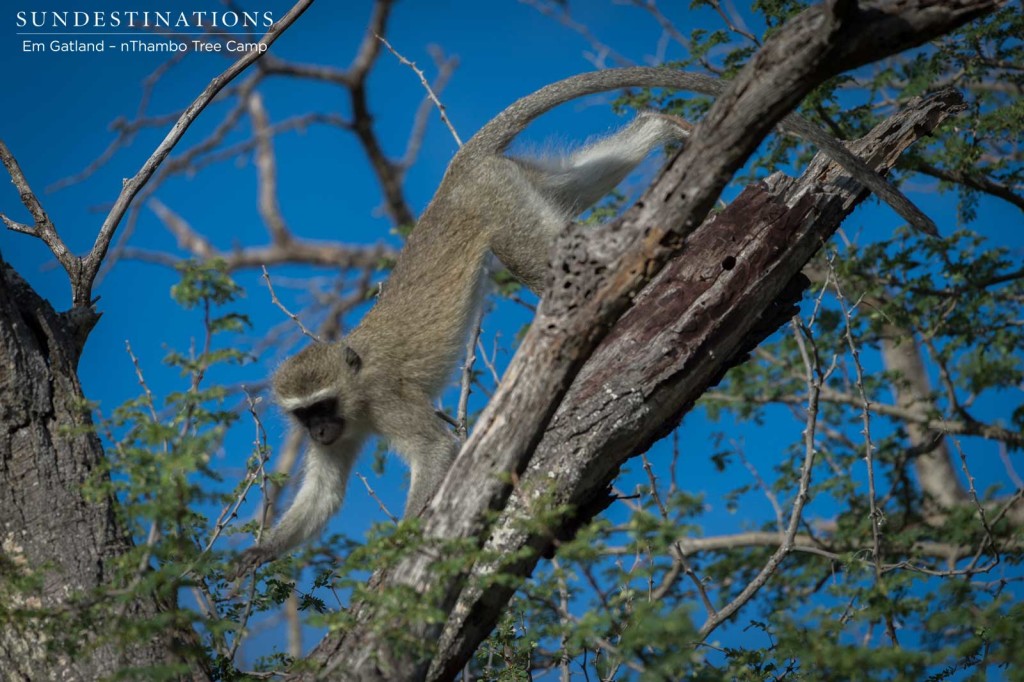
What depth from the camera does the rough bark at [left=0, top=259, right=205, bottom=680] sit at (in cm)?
349

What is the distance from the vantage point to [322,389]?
618cm

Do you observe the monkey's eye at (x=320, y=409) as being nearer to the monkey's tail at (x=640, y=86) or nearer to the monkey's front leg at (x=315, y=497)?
the monkey's front leg at (x=315, y=497)

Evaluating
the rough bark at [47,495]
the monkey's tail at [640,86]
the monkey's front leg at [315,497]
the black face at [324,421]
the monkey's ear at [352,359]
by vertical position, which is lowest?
the rough bark at [47,495]

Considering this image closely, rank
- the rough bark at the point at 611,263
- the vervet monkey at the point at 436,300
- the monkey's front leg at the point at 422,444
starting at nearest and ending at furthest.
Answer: the rough bark at the point at 611,263, the monkey's front leg at the point at 422,444, the vervet monkey at the point at 436,300

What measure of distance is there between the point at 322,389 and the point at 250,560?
1254 mm

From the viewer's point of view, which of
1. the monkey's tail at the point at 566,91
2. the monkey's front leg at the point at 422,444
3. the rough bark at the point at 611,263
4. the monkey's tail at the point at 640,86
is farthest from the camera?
the monkey's front leg at the point at 422,444

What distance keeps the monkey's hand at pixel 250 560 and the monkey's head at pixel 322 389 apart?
0.83 metres

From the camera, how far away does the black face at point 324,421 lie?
6219mm

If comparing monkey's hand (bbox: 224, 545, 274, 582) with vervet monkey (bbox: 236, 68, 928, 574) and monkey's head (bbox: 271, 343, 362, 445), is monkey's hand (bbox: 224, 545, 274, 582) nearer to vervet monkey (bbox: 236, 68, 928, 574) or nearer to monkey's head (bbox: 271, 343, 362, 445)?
vervet monkey (bbox: 236, 68, 928, 574)

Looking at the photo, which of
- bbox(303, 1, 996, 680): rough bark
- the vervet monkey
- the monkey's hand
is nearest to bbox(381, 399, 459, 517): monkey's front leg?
the vervet monkey

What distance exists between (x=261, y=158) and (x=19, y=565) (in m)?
11.0

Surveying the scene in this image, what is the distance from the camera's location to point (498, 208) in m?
6.48

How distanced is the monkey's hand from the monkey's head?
2.72 ft

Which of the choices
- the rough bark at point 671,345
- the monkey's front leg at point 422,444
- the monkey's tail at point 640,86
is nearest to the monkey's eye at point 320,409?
the monkey's front leg at point 422,444
